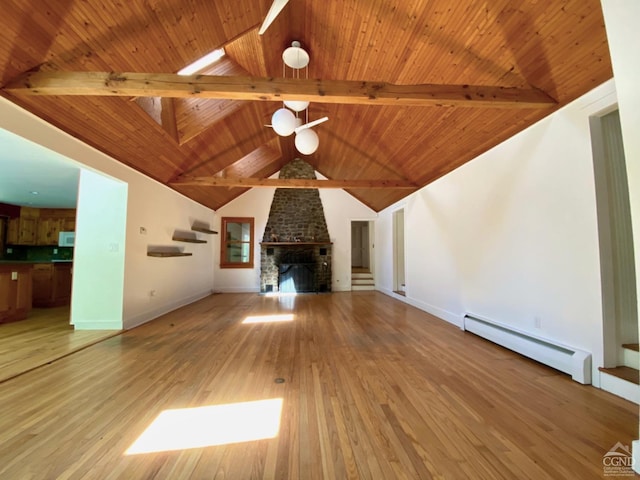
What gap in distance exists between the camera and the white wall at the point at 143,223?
2730 mm

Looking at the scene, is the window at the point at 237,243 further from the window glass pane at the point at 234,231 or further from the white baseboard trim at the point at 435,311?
the white baseboard trim at the point at 435,311

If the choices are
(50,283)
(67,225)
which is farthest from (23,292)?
(67,225)

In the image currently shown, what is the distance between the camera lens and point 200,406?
196 cm

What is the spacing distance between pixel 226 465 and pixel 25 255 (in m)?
7.96

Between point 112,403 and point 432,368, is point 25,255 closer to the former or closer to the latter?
point 112,403

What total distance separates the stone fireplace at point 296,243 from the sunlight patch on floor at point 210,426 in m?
5.99

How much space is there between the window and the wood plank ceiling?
3368mm


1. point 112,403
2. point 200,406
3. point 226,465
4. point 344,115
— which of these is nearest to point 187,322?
point 112,403

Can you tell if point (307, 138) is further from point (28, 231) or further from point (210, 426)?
point (28, 231)

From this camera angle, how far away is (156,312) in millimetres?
4836

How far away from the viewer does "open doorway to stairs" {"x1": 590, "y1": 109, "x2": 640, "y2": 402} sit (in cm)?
225

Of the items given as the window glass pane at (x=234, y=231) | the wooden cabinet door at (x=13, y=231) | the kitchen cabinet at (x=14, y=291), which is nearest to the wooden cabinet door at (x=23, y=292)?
the kitchen cabinet at (x=14, y=291)

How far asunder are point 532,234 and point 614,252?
0.65m

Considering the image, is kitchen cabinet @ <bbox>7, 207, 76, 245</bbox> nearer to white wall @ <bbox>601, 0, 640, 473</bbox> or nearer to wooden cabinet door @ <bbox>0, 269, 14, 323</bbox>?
wooden cabinet door @ <bbox>0, 269, 14, 323</bbox>
